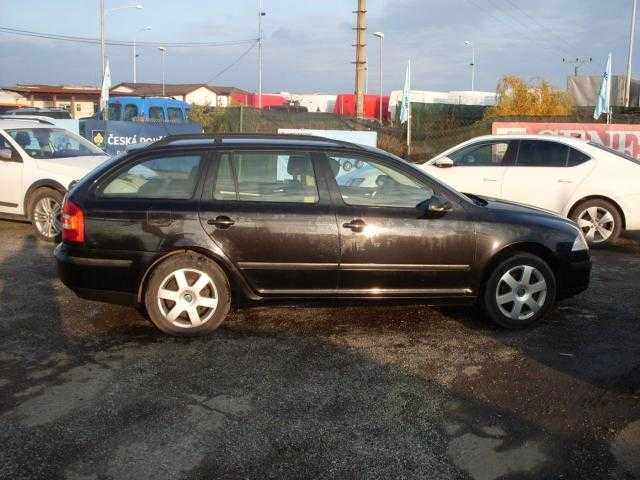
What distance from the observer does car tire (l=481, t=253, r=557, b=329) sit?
17.6 ft

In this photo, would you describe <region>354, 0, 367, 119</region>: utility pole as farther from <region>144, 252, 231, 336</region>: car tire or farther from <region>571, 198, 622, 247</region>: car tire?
<region>144, 252, 231, 336</region>: car tire

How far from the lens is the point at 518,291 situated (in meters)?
5.41

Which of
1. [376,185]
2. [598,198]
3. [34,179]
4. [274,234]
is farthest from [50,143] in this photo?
[598,198]

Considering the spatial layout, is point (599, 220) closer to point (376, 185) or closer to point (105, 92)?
point (376, 185)

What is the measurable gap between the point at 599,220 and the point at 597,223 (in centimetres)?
5

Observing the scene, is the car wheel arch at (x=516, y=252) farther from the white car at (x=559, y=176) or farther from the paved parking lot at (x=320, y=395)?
the white car at (x=559, y=176)

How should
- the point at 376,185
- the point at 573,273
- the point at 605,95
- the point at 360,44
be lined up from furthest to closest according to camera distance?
the point at 360,44
the point at 605,95
the point at 573,273
the point at 376,185

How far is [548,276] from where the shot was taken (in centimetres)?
543

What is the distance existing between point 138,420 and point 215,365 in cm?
90

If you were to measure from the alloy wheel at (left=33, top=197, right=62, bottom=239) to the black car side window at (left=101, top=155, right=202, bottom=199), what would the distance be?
14.5 feet

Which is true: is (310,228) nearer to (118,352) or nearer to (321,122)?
(118,352)

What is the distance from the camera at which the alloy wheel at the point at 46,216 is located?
909 cm

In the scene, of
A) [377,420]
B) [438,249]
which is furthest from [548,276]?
[377,420]

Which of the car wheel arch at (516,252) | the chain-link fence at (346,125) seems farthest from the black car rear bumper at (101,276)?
the chain-link fence at (346,125)
